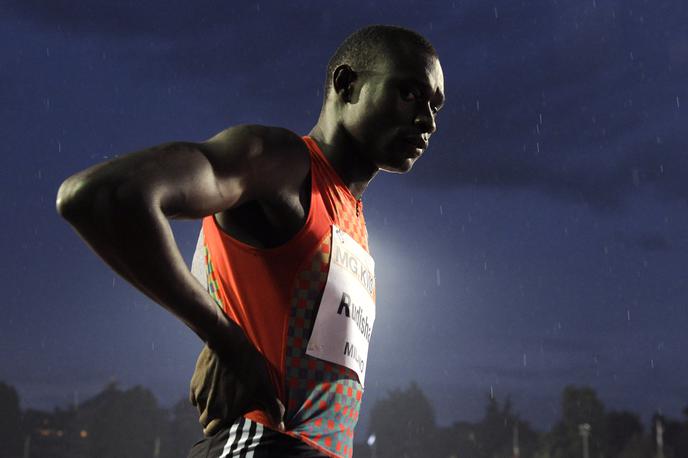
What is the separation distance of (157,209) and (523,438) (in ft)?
305

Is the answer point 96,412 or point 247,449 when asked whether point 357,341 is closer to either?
point 247,449

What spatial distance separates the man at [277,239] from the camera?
84.4 inches

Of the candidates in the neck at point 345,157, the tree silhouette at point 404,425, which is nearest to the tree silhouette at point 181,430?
the tree silhouette at point 404,425

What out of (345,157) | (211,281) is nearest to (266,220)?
(211,281)

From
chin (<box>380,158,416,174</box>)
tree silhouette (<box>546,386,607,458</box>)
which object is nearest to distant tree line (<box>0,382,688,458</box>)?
tree silhouette (<box>546,386,607,458</box>)

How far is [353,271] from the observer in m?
2.85

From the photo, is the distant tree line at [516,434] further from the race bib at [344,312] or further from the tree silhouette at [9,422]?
the race bib at [344,312]

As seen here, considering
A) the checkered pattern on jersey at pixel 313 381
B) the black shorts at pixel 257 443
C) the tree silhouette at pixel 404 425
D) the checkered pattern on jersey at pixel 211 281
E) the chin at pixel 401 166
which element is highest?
the tree silhouette at pixel 404 425

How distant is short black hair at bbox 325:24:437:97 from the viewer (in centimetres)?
312

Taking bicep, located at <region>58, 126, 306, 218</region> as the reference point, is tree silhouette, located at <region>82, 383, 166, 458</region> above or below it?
above

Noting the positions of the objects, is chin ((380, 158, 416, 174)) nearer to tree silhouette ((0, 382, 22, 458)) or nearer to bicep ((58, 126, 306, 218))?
bicep ((58, 126, 306, 218))

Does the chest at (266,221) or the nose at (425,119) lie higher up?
the nose at (425,119)

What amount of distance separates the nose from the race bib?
47cm

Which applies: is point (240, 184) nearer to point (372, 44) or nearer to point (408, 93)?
point (408, 93)
